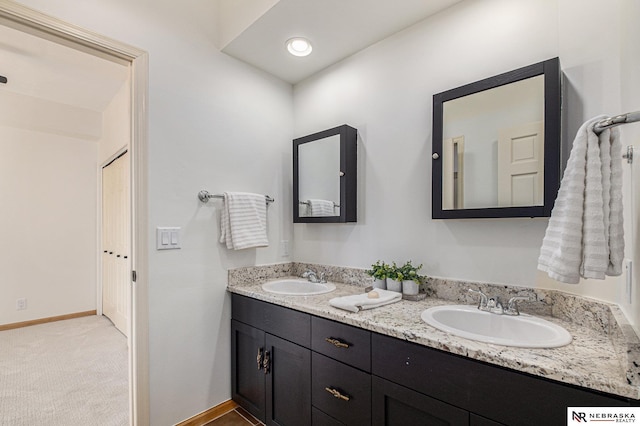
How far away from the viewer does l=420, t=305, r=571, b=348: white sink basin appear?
1017mm

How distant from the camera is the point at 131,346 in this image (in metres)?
1.64

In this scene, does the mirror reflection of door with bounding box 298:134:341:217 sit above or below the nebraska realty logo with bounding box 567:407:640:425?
above

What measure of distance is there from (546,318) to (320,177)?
1.44 m

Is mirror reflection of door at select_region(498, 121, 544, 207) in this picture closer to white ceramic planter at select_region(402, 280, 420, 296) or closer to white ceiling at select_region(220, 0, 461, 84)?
white ceramic planter at select_region(402, 280, 420, 296)

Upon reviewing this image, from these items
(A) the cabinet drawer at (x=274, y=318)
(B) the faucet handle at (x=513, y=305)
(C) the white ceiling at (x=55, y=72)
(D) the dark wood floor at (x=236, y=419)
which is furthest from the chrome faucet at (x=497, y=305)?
(C) the white ceiling at (x=55, y=72)

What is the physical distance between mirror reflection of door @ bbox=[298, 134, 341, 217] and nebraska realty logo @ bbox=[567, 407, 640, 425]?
1408mm

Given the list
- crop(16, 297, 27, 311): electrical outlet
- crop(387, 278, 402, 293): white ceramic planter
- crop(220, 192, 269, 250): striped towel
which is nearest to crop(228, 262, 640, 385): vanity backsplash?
crop(387, 278, 402, 293): white ceramic planter

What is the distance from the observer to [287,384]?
162cm

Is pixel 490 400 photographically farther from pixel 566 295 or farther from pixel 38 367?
pixel 38 367

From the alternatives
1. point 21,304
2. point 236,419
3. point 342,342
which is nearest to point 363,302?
point 342,342

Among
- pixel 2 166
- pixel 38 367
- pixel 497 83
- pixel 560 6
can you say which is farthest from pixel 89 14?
pixel 2 166

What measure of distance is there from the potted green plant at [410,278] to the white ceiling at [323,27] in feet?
4.44

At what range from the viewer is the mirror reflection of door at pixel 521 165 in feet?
4.19

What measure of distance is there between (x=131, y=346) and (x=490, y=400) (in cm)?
168
